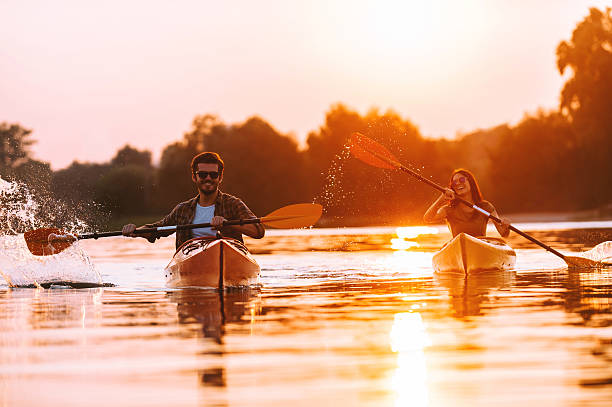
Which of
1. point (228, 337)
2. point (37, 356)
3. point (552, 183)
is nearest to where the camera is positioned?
point (37, 356)

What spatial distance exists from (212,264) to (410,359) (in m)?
5.75

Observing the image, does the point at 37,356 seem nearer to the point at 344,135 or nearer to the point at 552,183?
the point at 552,183

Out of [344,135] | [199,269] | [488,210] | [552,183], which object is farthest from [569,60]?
[199,269]

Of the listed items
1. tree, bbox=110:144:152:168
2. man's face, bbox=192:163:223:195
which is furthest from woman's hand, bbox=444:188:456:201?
tree, bbox=110:144:152:168

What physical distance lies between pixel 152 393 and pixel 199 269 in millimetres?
6484

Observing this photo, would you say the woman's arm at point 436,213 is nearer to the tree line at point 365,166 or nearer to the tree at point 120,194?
the tree line at point 365,166

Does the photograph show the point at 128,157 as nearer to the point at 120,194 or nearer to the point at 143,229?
the point at 120,194

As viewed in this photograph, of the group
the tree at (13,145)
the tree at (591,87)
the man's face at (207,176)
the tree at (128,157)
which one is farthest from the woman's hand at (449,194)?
the tree at (128,157)

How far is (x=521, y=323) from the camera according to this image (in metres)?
7.41

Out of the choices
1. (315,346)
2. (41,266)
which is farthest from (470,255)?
(315,346)

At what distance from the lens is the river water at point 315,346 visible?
4.85 metres

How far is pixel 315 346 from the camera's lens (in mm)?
6367

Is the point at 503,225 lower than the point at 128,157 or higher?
lower

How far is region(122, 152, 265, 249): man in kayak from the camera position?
1171cm
